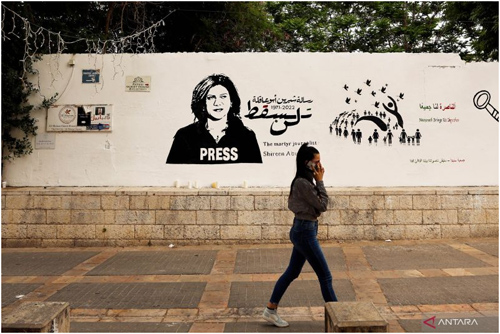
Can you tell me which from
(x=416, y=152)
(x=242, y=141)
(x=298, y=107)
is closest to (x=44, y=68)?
(x=242, y=141)

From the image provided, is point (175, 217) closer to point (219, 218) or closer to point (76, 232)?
point (219, 218)

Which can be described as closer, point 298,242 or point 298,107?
point 298,242

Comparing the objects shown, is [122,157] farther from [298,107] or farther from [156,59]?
[298,107]

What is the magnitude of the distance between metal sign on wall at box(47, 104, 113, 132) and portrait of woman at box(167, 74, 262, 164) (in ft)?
4.94

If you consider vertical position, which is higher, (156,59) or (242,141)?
(156,59)

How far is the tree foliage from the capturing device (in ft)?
27.3

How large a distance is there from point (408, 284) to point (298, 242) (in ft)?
7.39

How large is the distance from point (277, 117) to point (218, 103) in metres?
1.24

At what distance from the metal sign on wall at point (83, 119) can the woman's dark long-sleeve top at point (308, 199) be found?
5542mm

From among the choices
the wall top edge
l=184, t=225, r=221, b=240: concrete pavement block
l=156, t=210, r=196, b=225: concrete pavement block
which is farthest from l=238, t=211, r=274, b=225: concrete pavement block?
l=156, t=210, r=196, b=225: concrete pavement block

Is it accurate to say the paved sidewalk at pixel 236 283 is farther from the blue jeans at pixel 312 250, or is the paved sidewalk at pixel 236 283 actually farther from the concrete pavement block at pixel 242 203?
the concrete pavement block at pixel 242 203

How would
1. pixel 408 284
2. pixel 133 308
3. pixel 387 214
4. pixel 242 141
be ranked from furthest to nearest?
pixel 242 141
pixel 387 214
pixel 408 284
pixel 133 308

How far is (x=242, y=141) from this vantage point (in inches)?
328

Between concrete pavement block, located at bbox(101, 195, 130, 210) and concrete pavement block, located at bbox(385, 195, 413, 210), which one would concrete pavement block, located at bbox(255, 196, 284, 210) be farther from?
concrete pavement block, located at bbox(101, 195, 130, 210)
